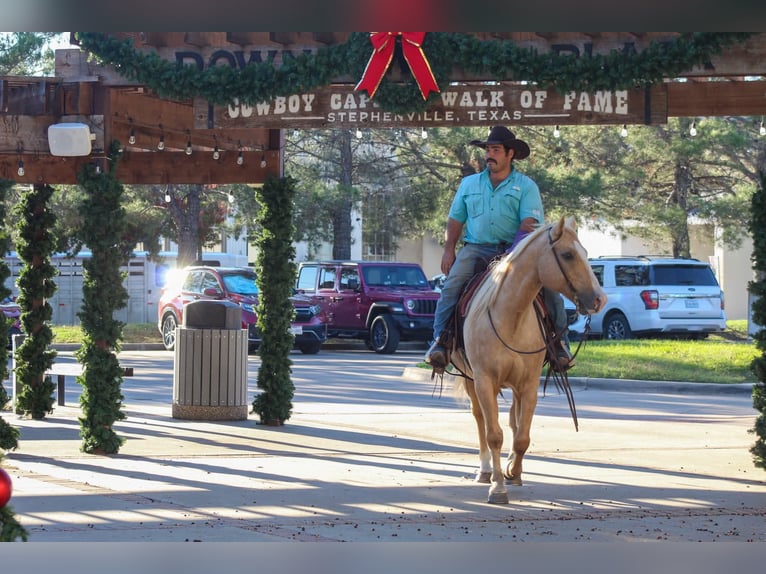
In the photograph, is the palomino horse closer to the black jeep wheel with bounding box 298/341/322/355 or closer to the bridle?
the bridle

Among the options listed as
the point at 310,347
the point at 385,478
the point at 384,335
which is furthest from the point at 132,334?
the point at 385,478

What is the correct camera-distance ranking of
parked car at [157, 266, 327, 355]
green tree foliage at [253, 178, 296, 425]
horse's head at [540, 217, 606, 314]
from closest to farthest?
horse's head at [540, 217, 606, 314] < green tree foliage at [253, 178, 296, 425] < parked car at [157, 266, 327, 355]

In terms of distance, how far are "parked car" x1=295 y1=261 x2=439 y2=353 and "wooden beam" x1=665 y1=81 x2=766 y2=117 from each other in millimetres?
17121

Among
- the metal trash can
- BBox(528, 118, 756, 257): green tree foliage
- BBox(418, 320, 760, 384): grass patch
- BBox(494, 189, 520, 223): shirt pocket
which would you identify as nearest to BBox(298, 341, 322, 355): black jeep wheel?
BBox(418, 320, 760, 384): grass patch

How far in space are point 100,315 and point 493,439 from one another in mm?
4441

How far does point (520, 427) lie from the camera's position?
9.56 metres

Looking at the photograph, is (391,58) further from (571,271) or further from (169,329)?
(169,329)

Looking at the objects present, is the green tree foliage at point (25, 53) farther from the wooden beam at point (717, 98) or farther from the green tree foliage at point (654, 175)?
the wooden beam at point (717, 98)

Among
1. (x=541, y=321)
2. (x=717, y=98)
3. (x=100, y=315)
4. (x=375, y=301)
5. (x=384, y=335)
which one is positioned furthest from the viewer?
(x=375, y=301)

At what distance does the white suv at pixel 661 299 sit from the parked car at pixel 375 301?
154 inches

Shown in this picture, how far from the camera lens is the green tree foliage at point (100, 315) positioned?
460 inches

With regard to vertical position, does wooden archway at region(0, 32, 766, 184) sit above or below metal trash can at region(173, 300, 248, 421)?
above

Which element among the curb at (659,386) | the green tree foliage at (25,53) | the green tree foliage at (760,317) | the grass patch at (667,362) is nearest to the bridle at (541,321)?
the green tree foliage at (760,317)

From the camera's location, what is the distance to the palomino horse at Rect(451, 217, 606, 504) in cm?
881
